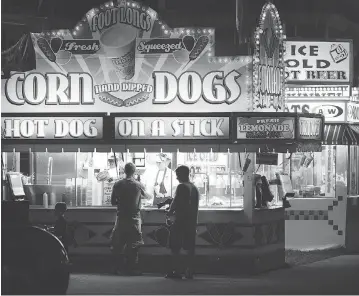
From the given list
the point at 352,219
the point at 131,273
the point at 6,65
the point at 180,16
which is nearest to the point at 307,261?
the point at 352,219

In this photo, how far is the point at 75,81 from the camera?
637 inches

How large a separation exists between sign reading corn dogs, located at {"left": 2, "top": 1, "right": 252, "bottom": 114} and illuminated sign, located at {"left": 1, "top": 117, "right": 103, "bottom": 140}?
0.33 meters

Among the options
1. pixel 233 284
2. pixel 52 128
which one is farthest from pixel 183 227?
pixel 52 128

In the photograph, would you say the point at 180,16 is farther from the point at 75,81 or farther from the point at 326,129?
the point at 75,81

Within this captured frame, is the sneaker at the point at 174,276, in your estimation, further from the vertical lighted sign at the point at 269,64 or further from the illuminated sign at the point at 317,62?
the illuminated sign at the point at 317,62

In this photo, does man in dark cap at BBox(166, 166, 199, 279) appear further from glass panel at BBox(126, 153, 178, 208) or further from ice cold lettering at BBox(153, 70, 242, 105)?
ice cold lettering at BBox(153, 70, 242, 105)

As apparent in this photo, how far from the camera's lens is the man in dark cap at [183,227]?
15.0 meters

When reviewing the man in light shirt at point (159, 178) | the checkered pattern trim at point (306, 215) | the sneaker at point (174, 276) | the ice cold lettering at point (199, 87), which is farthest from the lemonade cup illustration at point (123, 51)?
the checkered pattern trim at point (306, 215)

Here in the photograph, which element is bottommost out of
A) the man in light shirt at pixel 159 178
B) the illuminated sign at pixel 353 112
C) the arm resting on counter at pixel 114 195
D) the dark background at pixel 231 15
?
the arm resting on counter at pixel 114 195

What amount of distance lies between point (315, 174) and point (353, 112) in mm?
1621

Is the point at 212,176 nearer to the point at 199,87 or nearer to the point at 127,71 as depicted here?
the point at 199,87

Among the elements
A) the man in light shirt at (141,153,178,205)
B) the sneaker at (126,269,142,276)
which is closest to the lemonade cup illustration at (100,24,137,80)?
the man in light shirt at (141,153,178,205)

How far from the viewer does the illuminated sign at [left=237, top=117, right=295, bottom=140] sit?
15641mm

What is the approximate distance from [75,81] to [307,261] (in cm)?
587
